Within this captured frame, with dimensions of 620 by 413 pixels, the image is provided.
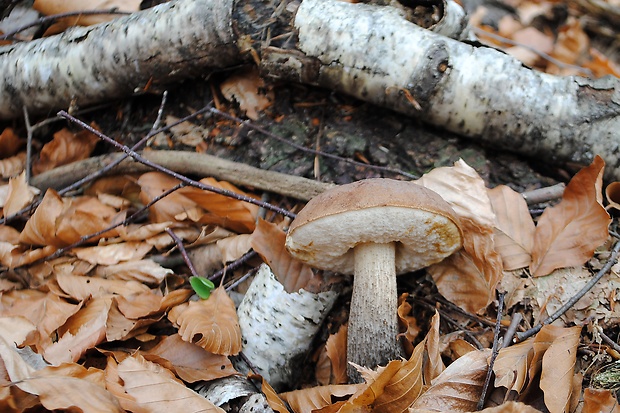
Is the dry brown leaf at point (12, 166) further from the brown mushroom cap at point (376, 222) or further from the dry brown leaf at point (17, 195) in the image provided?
the brown mushroom cap at point (376, 222)

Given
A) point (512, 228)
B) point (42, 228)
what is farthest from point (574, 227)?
point (42, 228)

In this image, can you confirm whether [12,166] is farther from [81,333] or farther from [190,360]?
[190,360]

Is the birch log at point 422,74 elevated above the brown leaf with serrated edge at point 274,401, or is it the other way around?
the birch log at point 422,74

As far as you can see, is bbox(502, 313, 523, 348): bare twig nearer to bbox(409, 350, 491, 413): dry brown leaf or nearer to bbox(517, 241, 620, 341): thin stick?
bbox(517, 241, 620, 341): thin stick

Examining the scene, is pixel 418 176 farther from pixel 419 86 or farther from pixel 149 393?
pixel 149 393

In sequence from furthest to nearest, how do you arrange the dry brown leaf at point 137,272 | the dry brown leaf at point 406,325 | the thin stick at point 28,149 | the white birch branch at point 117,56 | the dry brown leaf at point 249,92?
the thin stick at point 28,149 → the dry brown leaf at point 249,92 → the white birch branch at point 117,56 → the dry brown leaf at point 137,272 → the dry brown leaf at point 406,325

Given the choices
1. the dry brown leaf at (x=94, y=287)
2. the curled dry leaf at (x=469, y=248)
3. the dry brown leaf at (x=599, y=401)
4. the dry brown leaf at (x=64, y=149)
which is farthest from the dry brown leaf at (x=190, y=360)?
the dry brown leaf at (x=64, y=149)
